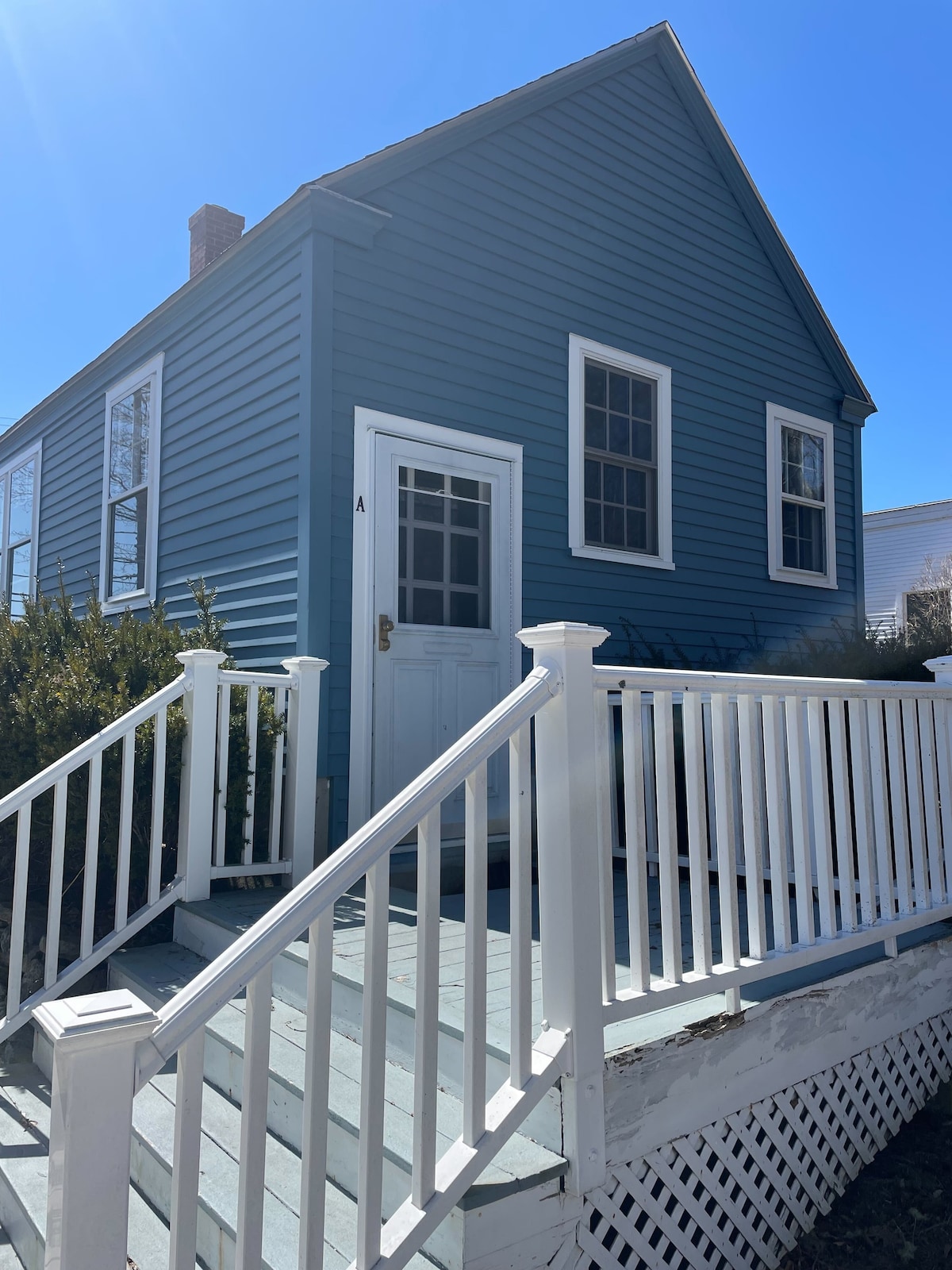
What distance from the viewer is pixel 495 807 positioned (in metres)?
5.53

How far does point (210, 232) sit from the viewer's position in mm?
7895

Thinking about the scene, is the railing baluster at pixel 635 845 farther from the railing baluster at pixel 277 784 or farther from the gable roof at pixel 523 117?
the gable roof at pixel 523 117

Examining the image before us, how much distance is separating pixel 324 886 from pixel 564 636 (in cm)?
84

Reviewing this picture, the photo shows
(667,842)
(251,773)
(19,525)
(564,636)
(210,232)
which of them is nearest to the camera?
(564,636)

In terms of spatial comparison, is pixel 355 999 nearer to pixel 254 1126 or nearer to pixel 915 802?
pixel 254 1126

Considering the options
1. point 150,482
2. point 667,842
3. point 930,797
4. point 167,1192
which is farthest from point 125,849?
point 150,482

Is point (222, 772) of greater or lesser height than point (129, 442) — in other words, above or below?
below

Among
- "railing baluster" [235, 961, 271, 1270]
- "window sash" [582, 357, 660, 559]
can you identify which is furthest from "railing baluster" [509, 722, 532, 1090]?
"window sash" [582, 357, 660, 559]

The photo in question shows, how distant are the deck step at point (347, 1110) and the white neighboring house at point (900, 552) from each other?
17.6 meters

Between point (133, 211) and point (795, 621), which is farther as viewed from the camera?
point (133, 211)

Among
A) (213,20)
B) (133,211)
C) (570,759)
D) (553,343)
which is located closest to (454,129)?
(553,343)

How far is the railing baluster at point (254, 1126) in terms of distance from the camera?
5.07 ft

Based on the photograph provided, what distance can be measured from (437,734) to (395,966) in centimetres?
238

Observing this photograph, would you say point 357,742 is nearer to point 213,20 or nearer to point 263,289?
point 263,289
